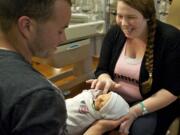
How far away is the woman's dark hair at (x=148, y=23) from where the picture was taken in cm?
146

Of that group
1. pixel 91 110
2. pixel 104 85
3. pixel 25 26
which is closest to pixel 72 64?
pixel 104 85

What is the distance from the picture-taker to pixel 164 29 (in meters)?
1.52

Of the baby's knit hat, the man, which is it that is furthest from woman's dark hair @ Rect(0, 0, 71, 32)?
the baby's knit hat

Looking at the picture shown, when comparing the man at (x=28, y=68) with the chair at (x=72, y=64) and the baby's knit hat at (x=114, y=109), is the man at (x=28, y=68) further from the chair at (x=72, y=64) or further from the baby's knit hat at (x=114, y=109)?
the chair at (x=72, y=64)

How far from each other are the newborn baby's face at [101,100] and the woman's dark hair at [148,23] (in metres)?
0.23

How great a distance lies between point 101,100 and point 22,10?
807 mm

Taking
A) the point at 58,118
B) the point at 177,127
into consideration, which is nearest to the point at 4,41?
the point at 58,118

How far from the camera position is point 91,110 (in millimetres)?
1386

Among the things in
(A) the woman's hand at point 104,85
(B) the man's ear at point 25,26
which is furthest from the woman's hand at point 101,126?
(B) the man's ear at point 25,26

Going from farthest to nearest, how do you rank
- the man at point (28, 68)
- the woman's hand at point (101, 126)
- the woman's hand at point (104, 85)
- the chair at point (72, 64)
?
the chair at point (72, 64) < the woman's hand at point (104, 85) < the woman's hand at point (101, 126) < the man at point (28, 68)

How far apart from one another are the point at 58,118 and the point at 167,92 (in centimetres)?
95

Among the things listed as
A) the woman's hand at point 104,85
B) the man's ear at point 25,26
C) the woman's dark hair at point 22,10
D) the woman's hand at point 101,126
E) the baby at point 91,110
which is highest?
the woman's dark hair at point 22,10

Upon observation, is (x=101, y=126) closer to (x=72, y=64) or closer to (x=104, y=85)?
(x=104, y=85)

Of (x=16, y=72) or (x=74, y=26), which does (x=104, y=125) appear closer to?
(x=74, y=26)
